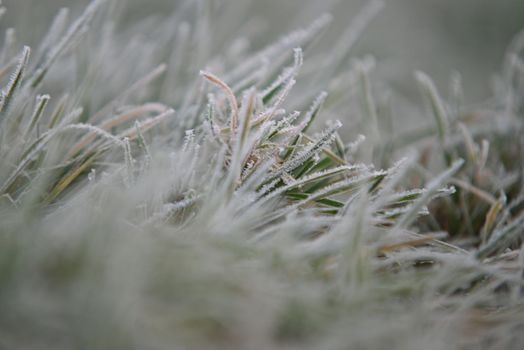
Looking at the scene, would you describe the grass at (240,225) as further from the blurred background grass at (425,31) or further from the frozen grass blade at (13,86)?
the blurred background grass at (425,31)

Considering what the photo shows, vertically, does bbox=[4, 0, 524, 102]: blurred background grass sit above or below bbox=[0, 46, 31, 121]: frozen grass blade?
above

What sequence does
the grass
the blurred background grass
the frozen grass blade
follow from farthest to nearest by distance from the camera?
the blurred background grass
the frozen grass blade
the grass

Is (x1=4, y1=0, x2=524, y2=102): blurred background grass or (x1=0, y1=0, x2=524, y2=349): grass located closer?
(x1=0, y1=0, x2=524, y2=349): grass

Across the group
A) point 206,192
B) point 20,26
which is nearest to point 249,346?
point 206,192

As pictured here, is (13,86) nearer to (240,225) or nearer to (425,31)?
(240,225)

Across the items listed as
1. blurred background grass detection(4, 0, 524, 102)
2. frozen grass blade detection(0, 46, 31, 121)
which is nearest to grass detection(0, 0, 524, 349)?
frozen grass blade detection(0, 46, 31, 121)

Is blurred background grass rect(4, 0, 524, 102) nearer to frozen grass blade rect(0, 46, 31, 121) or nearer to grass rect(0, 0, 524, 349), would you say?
grass rect(0, 0, 524, 349)
